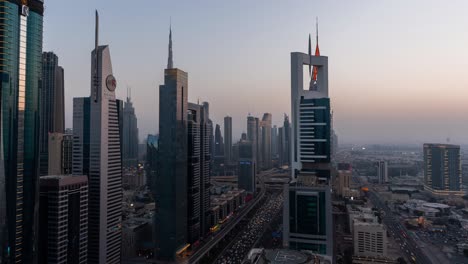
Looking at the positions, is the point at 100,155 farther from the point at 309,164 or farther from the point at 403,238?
the point at 403,238

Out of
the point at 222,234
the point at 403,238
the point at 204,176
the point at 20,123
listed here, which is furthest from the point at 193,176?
the point at 403,238

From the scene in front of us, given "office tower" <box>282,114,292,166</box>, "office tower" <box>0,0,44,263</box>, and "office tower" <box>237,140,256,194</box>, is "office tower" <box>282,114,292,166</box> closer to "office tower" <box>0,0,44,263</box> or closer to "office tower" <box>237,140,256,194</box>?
"office tower" <box>237,140,256,194</box>

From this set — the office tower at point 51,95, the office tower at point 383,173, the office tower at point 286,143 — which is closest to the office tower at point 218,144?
the office tower at point 286,143

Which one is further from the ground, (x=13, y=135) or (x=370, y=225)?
(x=13, y=135)

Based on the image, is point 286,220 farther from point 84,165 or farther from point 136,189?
point 136,189

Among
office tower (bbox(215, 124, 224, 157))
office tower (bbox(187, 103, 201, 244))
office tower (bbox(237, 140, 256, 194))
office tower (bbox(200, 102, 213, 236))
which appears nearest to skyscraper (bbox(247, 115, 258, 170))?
office tower (bbox(215, 124, 224, 157))

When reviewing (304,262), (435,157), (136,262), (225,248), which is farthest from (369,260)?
(435,157)
